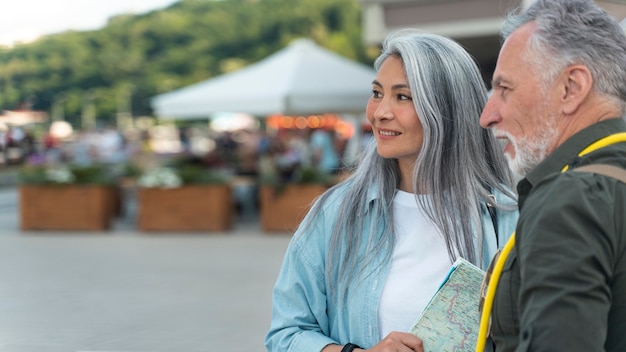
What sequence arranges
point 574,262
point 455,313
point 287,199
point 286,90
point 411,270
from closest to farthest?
point 574,262
point 455,313
point 411,270
point 287,199
point 286,90

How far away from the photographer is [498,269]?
1.33 m

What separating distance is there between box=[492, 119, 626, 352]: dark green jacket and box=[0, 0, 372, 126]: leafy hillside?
155 feet

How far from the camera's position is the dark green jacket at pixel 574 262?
115cm

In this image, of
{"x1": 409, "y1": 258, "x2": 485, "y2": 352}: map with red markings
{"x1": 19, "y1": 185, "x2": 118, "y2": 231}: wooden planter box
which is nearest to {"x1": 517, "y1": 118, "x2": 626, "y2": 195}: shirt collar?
{"x1": 409, "y1": 258, "x2": 485, "y2": 352}: map with red markings

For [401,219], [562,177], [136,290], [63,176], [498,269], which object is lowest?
[136,290]

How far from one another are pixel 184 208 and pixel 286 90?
2289 mm

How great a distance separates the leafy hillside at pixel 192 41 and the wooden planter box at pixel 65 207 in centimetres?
3624

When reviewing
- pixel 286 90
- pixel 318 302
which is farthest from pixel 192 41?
pixel 318 302

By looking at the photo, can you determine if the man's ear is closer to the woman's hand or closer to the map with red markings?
the map with red markings

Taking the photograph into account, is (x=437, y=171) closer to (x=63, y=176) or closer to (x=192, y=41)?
(x=63, y=176)

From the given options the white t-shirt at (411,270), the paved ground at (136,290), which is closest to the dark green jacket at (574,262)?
the white t-shirt at (411,270)

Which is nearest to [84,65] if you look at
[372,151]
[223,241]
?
[223,241]

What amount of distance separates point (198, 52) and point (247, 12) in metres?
5.36

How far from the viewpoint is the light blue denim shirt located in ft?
6.63
